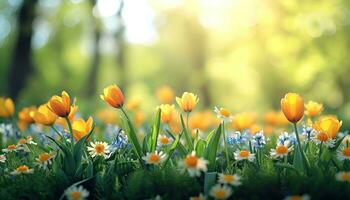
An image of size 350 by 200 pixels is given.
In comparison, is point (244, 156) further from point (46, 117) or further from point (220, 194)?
point (46, 117)

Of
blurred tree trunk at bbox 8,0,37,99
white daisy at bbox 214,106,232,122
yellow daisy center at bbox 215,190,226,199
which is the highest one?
blurred tree trunk at bbox 8,0,37,99

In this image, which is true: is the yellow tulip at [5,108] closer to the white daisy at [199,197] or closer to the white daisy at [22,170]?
the white daisy at [22,170]

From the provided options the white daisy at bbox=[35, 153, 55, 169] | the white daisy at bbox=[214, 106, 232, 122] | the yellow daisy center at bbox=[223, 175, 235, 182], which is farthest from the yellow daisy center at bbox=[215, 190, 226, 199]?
the white daisy at bbox=[35, 153, 55, 169]

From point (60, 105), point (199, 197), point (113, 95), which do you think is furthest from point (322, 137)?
point (60, 105)

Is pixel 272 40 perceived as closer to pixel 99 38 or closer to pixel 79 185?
pixel 99 38

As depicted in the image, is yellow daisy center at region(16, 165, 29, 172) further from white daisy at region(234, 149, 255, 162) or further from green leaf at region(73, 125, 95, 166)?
white daisy at region(234, 149, 255, 162)

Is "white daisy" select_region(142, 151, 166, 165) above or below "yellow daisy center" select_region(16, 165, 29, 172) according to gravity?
above

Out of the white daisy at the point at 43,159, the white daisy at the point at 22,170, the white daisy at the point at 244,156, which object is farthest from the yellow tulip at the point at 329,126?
the white daisy at the point at 22,170
